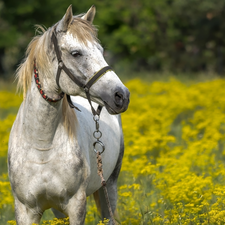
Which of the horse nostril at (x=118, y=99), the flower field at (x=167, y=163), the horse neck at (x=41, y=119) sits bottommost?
the flower field at (x=167, y=163)

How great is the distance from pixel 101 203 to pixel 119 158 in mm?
511

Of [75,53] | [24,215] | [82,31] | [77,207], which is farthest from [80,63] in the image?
[24,215]

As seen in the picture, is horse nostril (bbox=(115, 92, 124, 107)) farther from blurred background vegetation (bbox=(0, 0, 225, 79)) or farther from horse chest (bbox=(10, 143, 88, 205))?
blurred background vegetation (bbox=(0, 0, 225, 79))

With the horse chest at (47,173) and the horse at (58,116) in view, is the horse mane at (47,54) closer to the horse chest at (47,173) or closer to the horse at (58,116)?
the horse at (58,116)

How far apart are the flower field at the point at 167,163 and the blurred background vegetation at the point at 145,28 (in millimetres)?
8786

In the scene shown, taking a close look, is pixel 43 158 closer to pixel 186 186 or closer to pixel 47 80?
pixel 47 80

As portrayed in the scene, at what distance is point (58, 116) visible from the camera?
299 centimetres

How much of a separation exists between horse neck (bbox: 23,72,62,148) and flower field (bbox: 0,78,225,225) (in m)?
0.67

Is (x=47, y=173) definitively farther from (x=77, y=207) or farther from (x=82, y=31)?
(x=82, y=31)

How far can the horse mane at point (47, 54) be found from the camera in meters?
2.79

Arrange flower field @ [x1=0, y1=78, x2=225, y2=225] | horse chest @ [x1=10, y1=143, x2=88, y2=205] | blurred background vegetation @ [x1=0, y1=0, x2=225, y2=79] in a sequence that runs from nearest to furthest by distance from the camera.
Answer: horse chest @ [x1=10, y1=143, x2=88, y2=205], flower field @ [x1=0, y1=78, x2=225, y2=225], blurred background vegetation @ [x1=0, y1=0, x2=225, y2=79]

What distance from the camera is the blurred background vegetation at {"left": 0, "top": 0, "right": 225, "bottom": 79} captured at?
1981 cm

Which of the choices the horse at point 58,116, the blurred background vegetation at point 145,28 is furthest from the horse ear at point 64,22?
the blurred background vegetation at point 145,28

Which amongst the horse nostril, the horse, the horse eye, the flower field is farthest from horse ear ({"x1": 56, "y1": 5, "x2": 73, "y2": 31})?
the flower field
